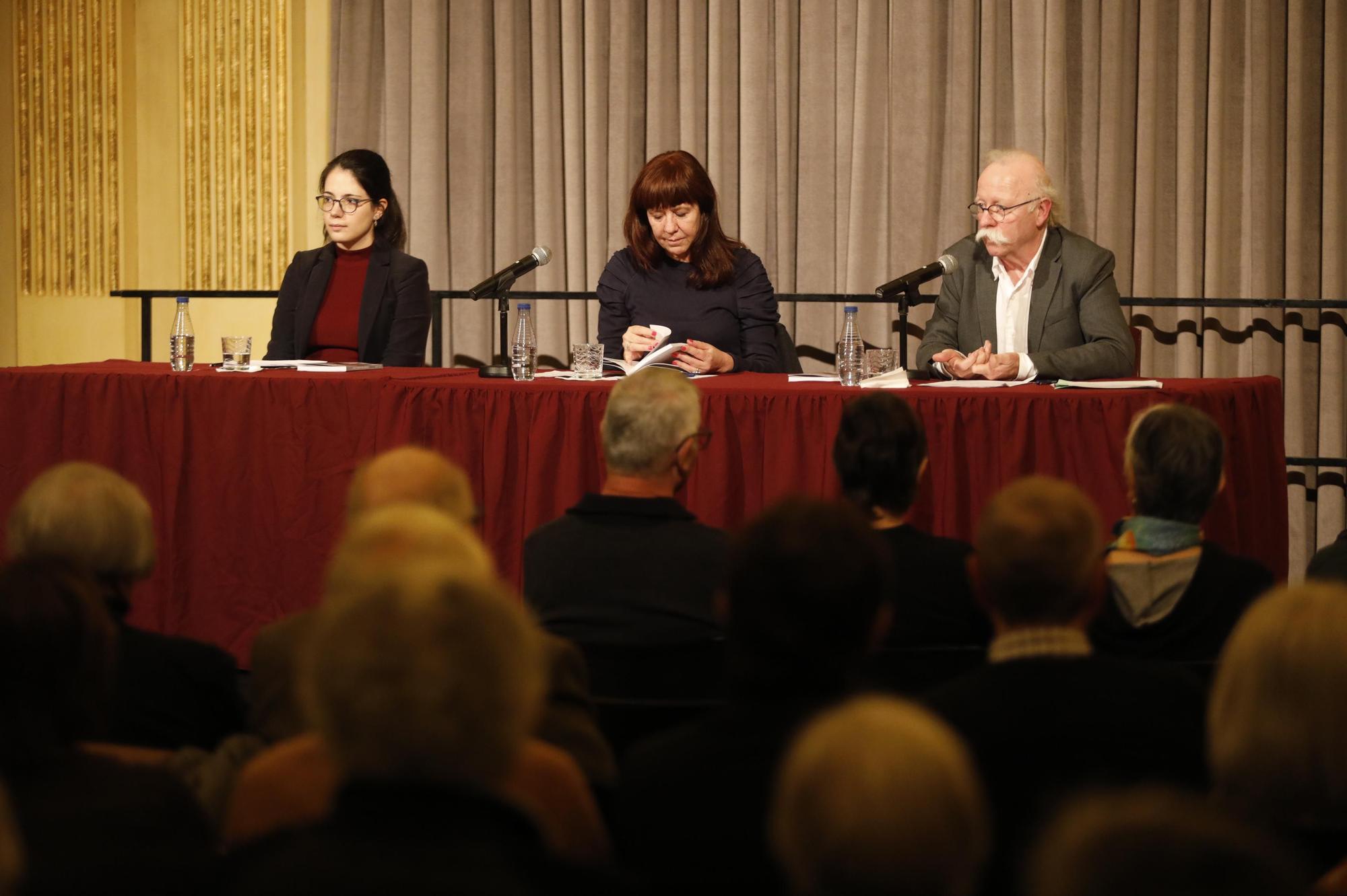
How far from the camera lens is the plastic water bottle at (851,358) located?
3.72 meters

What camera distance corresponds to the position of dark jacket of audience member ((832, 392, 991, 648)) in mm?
2223

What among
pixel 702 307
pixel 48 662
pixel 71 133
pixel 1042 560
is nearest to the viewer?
pixel 48 662

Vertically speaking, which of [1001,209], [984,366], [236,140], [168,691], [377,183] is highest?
[236,140]

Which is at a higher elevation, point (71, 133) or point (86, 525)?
point (71, 133)

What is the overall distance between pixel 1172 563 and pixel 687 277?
2366 mm

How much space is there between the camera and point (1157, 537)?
7.43 feet

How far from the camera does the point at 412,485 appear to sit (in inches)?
79.6

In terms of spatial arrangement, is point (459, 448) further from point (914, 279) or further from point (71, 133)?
point (71, 133)

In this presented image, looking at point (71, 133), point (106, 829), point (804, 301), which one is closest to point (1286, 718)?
point (106, 829)

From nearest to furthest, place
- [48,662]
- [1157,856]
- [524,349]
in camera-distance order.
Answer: [1157,856], [48,662], [524,349]

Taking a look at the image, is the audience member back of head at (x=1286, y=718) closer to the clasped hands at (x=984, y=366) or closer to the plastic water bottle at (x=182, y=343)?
the clasped hands at (x=984, y=366)

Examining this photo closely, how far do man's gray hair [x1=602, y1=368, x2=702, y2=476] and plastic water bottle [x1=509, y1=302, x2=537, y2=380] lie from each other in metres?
1.24

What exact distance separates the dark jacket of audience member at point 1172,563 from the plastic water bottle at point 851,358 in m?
1.36

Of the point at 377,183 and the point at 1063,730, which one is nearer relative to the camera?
the point at 1063,730
